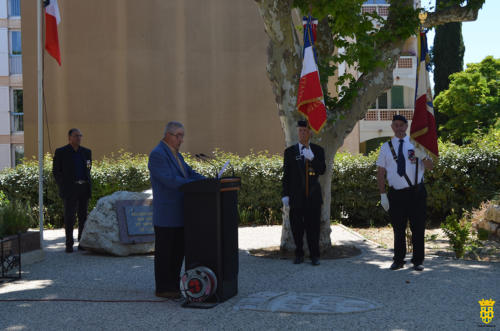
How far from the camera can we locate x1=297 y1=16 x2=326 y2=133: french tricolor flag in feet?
26.5

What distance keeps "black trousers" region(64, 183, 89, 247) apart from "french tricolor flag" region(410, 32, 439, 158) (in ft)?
A: 18.8

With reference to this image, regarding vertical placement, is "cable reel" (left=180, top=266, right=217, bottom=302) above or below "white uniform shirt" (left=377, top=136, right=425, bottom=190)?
below

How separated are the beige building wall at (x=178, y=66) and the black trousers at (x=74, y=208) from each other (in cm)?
1392

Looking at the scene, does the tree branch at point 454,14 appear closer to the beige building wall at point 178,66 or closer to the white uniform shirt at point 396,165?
the white uniform shirt at point 396,165

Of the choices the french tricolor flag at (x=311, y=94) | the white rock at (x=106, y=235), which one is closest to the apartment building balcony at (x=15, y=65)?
the white rock at (x=106, y=235)

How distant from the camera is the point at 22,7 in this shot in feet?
78.5

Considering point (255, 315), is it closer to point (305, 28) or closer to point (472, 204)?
point (305, 28)

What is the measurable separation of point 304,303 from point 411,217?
259 cm

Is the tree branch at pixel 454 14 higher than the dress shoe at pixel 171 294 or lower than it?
higher

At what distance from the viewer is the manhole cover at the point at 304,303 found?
524 cm

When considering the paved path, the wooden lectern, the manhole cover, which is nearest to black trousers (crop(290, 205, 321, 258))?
the paved path

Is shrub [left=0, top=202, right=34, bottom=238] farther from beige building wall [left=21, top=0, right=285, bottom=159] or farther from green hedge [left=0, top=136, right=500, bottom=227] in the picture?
beige building wall [left=21, top=0, right=285, bottom=159]

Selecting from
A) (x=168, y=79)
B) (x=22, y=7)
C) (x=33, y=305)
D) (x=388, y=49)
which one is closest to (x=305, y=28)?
(x=388, y=49)

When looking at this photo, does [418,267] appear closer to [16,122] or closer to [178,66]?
[178,66]
